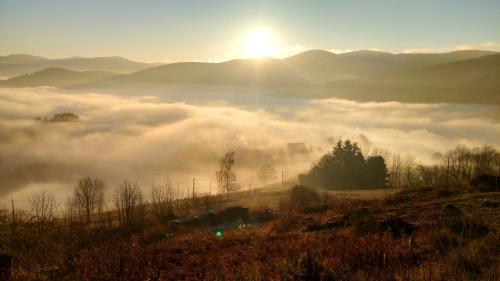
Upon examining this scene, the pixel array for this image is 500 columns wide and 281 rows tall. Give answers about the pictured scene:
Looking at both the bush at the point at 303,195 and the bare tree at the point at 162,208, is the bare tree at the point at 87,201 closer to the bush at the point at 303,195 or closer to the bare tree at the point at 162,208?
the bare tree at the point at 162,208

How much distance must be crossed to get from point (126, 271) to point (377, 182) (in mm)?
100629

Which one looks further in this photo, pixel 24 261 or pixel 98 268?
pixel 24 261

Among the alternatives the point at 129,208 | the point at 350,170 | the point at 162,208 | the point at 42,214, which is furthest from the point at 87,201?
the point at 350,170

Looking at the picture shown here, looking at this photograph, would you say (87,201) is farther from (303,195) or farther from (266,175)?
(266,175)

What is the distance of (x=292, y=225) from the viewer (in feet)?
86.5

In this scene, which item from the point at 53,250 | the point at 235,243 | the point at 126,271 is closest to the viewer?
the point at 126,271

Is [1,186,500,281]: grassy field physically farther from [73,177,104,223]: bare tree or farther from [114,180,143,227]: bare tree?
[73,177,104,223]: bare tree

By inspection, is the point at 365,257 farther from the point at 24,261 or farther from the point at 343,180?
the point at 343,180

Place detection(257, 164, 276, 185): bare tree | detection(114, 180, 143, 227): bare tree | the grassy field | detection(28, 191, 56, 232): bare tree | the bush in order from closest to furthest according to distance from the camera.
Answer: the grassy field
detection(114, 180, 143, 227): bare tree
detection(28, 191, 56, 232): bare tree
the bush
detection(257, 164, 276, 185): bare tree

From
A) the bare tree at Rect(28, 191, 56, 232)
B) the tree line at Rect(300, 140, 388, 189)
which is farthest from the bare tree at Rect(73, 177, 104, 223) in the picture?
the tree line at Rect(300, 140, 388, 189)

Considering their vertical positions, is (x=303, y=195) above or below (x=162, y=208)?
below

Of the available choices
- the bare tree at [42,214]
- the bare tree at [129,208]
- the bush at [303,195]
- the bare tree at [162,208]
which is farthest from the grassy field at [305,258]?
the bush at [303,195]

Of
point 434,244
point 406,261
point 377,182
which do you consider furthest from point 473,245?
point 377,182

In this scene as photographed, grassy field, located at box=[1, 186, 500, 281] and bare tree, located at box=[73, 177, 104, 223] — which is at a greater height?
grassy field, located at box=[1, 186, 500, 281]
